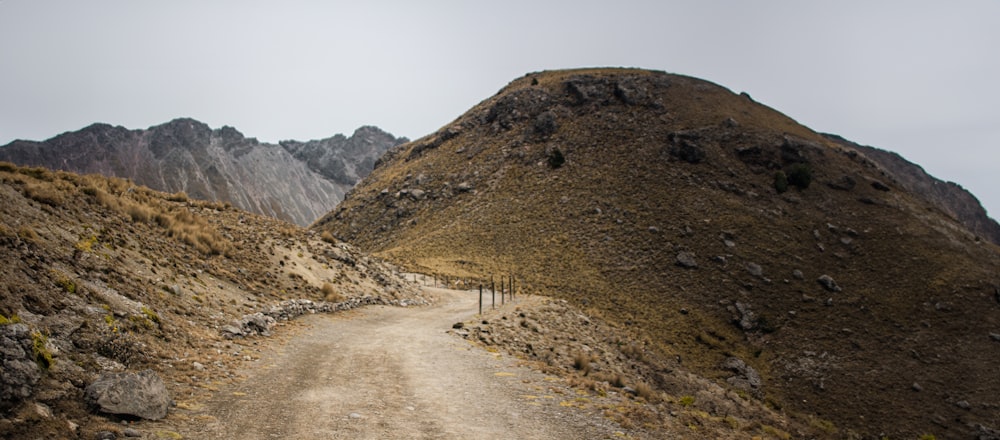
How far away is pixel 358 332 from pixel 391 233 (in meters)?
59.8

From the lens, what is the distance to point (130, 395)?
7.52 m

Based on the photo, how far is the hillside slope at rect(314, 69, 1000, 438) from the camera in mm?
37750

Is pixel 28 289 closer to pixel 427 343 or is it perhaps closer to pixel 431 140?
pixel 427 343

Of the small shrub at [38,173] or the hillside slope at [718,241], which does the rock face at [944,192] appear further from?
the small shrub at [38,173]

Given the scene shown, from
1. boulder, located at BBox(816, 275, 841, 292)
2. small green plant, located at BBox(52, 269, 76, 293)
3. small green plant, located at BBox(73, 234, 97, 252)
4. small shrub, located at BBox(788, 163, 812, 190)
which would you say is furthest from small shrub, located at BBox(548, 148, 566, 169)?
small green plant, located at BBox(52, 269, 76, 293)

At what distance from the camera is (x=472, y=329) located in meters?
19.5

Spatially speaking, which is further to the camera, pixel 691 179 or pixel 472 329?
pixel 691 179

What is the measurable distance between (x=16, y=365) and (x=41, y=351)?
90cm

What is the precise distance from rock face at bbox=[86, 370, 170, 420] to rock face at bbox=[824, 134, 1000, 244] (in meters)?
148

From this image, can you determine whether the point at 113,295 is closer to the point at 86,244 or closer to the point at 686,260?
the point at 86,244

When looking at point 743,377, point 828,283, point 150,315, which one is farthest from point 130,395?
point 828,283

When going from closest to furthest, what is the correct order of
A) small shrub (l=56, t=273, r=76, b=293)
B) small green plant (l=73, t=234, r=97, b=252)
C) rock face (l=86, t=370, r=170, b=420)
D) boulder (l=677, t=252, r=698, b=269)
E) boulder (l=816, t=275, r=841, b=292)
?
rock face (l=86, t=370, r=170, b=420) → small shrub (l=56, t=273, r=76, b=293) → small green plant (l=73, t=234, r=97, b=252) → boulder (l=816, t=275, r=841, b=292) → boulder (l=677, t=252, r=698, b=269)

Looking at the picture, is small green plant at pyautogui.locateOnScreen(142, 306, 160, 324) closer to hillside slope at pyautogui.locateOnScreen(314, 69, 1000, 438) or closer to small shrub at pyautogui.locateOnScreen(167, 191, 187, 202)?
small shrub at pyautogui.locateOnScreen(167, 191, 187, 202)

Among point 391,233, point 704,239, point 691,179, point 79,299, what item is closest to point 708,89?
point 691,179
